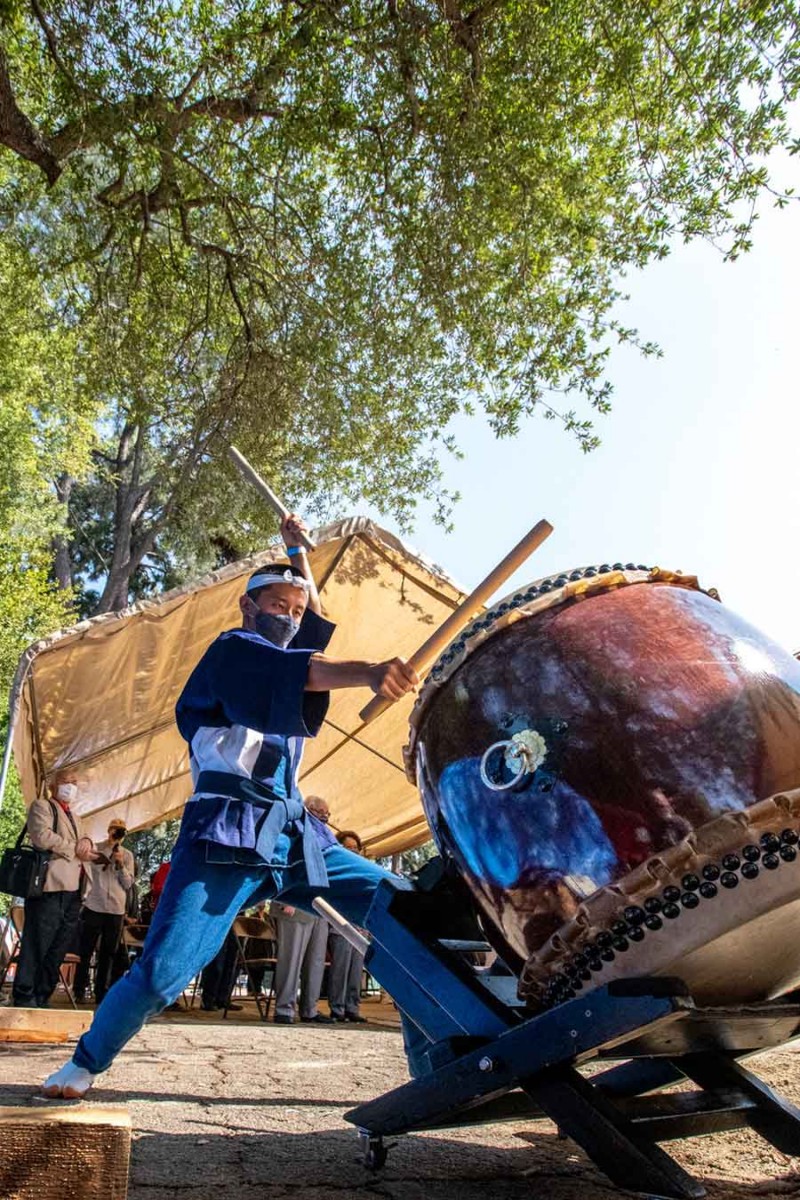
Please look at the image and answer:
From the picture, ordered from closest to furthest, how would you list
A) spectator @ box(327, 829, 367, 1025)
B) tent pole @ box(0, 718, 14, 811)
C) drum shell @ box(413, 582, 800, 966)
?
drum shell @ box(413, 582, 800, 966), tent pole @ box(0, 718, 14, 811), spectator @ box(327, 829, 367, 1025)

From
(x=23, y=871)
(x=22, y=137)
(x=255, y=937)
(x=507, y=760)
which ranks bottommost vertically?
(x=507, y=760)

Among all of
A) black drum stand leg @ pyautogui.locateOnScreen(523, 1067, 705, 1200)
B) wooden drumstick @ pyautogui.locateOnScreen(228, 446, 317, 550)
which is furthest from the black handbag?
black drum stand leg @ pyautogui.locateOnScreen(523, 1067, 705, 1200)

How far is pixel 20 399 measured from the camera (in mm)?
16500

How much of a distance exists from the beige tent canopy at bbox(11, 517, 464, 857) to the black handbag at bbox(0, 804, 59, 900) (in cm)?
113

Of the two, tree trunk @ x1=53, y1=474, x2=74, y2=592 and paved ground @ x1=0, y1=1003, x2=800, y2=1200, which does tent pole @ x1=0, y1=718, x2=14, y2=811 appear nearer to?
paved ground @ x1=0, y1=1003, x2=800, y2=1200

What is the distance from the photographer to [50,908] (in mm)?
7941

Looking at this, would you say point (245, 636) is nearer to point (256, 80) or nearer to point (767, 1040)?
point (767, 1040)

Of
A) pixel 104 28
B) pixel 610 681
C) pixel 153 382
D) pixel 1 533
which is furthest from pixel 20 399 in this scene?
pixel 610 681

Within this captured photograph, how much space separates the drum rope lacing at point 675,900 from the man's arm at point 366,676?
81 centimetres

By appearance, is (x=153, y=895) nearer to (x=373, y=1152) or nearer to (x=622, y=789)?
(x=373, y=1152)

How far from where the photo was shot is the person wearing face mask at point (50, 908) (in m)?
7.82

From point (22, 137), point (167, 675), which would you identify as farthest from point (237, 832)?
point (22, 137)

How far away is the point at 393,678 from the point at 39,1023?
13.9 feet

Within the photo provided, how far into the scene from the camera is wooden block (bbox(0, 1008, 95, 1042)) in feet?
17.9
